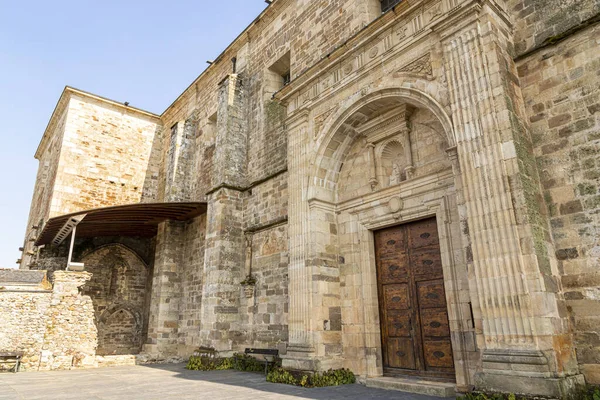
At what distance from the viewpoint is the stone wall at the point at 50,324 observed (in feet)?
29.8

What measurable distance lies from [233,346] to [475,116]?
7.35 m

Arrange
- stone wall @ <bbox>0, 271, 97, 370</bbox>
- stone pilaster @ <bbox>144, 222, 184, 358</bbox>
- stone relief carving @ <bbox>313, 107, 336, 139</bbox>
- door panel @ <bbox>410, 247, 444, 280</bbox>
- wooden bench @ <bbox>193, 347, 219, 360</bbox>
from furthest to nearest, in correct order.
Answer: stone pilaster @ <bbox>144, 222, 184, 358</bbox>, stone wall @ <bbox>0, 271, 97, 370</bbox>, wooden bench @ <bbox>193, 347, 219, 360</bbox>, stone relief carving @ <bbox>313, 107, 336, 139</bbox>, door panel @ <bbox>410, 247, 444, 280</bbox>

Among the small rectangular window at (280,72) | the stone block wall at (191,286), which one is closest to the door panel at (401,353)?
the stone block wall at (191,286)

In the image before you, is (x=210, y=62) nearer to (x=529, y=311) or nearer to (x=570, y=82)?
(x=570, y=82)

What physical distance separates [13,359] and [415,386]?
9129mm

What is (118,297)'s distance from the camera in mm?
14398

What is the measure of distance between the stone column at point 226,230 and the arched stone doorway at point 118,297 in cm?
665

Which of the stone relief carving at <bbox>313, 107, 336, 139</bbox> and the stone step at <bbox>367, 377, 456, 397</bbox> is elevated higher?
the stone relief carving at <bbox>313, 107, 336, 139</bbox>

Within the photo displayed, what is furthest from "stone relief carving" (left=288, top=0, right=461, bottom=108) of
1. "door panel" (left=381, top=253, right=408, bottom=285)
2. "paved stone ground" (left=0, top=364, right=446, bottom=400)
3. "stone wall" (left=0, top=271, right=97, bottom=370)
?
"stone wall" (left=0, top=271, right=97, bottom=370)

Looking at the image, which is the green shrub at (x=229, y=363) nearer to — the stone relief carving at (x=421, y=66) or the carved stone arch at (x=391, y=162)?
the carved stone arch at (x=391, y=162)

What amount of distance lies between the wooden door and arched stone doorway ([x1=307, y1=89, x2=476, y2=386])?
2cm

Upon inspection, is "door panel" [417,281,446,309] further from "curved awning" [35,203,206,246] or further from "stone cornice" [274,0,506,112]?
"curved awning" [35,203,206,246]

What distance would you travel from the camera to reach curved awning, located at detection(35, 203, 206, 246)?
10.4 metres

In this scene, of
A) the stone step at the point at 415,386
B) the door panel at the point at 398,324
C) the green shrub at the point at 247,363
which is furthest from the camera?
the green shrub at the point at 247,363
